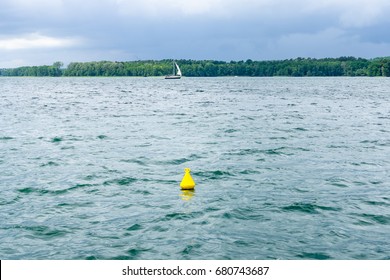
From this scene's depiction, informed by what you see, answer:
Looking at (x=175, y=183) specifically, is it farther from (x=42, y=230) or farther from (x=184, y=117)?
(x=184, y=117)

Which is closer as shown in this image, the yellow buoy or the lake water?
the lake water

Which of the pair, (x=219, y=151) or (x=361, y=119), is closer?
(x=219, y=151)

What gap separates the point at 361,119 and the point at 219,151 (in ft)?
79.5

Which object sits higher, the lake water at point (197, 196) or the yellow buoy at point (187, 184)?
the yellow buoy at point (187, 184)

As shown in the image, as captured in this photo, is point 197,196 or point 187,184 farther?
point 187,184

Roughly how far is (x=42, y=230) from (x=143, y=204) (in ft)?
12.2

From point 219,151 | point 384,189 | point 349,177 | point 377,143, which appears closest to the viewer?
point 384,189

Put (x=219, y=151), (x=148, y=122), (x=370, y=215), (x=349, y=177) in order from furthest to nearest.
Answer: (x=148, y=122) → (x=219, y=151) → (x=349, y=177) → (x=370, y=215)

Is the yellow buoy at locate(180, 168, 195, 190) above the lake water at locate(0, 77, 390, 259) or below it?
above

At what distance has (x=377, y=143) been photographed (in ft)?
102

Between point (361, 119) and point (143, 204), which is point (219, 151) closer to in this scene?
point (143, 204)

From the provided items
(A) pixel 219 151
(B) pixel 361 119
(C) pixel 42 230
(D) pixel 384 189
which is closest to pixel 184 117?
(B) pixel 361 119

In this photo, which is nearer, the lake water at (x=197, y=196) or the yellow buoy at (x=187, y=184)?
the lake water at (x=197, y=196)

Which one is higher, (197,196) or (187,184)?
(187,184)
